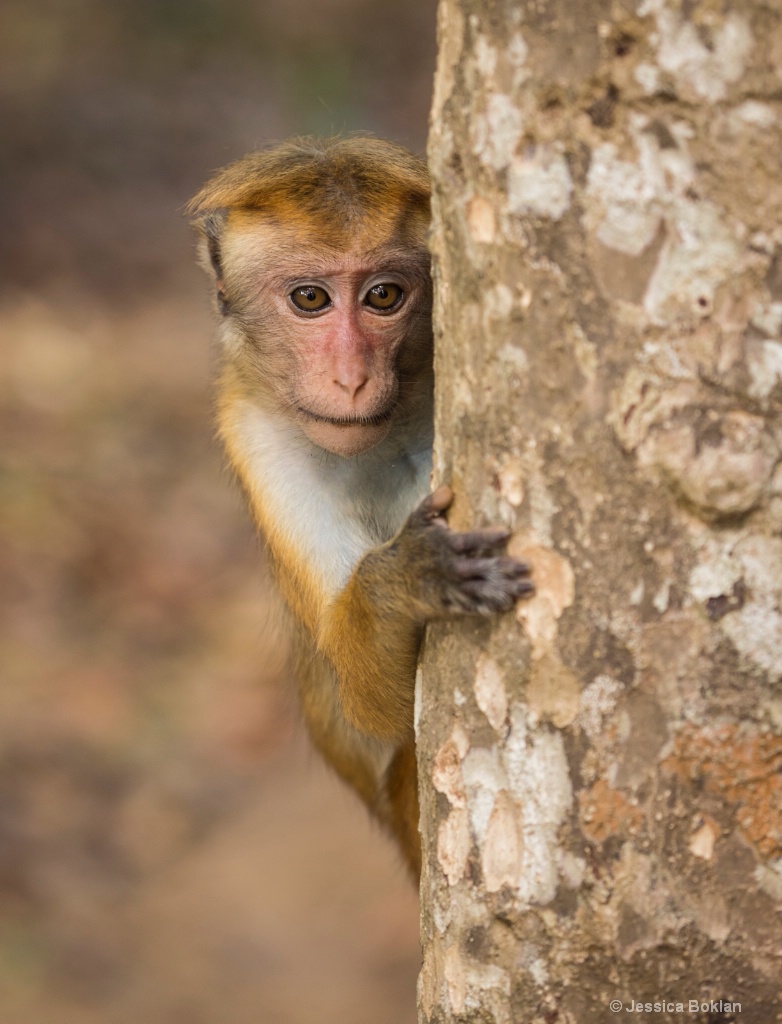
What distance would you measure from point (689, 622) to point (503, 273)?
2.37 feet

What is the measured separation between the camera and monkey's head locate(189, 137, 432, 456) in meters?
3.92

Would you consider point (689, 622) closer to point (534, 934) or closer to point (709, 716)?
point (709, 716)

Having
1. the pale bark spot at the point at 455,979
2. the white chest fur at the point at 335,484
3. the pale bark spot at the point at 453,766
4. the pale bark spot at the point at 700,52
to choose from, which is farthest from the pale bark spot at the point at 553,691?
the white chest fur at the point at 335,484

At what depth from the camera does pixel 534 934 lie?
2.45m

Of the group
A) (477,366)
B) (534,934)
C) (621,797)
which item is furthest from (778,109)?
(534,934)

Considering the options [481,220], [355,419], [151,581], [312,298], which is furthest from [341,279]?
[151,581]

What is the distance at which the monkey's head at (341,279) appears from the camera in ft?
12.8

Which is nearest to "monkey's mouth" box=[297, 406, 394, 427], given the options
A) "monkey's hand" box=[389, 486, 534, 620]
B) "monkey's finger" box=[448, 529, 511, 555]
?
"monkey's hand" box=[389, 486, 534, 620]

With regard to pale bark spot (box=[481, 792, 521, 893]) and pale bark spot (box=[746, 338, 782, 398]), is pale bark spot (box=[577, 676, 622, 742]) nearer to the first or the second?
pale bark spot (box=[481, 792, 521, 893])

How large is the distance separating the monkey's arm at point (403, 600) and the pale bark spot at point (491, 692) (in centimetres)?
11

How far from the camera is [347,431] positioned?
394cm

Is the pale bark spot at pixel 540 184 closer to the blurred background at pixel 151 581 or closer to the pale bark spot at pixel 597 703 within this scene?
the pale bark spot at pixel 597 703

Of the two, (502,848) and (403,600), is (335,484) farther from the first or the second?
(502,848)

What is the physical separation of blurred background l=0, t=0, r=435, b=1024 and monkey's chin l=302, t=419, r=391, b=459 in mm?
1114
